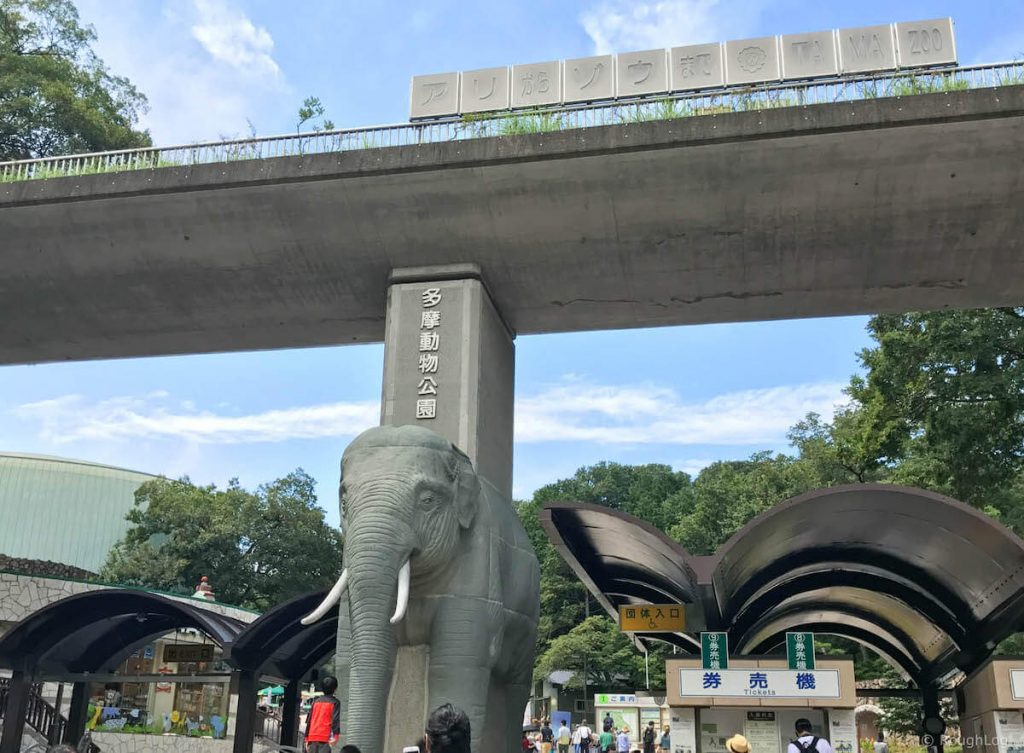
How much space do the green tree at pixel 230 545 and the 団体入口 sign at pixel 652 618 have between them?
2942cm

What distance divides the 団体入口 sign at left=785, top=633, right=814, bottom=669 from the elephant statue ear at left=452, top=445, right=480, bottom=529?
4.05m

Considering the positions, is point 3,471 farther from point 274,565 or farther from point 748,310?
point 748,310

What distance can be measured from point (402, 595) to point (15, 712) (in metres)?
10.1

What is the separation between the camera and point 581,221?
47.9 ft

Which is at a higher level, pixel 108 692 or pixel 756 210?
pixel 756 210

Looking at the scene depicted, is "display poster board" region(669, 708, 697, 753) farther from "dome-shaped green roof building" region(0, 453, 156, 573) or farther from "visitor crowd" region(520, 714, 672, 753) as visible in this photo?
"dome-shaped green roof building" region(0, 453, 156, 573)

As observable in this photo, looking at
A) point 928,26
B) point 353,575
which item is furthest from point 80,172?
point 928,26

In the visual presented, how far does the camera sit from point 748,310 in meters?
16.8

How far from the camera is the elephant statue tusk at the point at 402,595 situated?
8.05 meters

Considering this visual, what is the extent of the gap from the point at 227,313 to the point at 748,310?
357 inches

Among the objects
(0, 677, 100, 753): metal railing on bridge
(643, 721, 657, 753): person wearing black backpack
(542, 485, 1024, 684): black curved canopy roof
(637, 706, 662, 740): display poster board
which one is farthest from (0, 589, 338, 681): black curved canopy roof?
(637, 706, 662, 740): display poster board

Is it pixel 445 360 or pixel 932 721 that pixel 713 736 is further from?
pixel 445 360

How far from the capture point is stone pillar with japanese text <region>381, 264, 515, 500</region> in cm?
1488

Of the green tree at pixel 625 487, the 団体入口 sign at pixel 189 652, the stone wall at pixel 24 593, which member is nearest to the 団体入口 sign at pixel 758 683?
the 団体入口 sign at pixel 189 652
